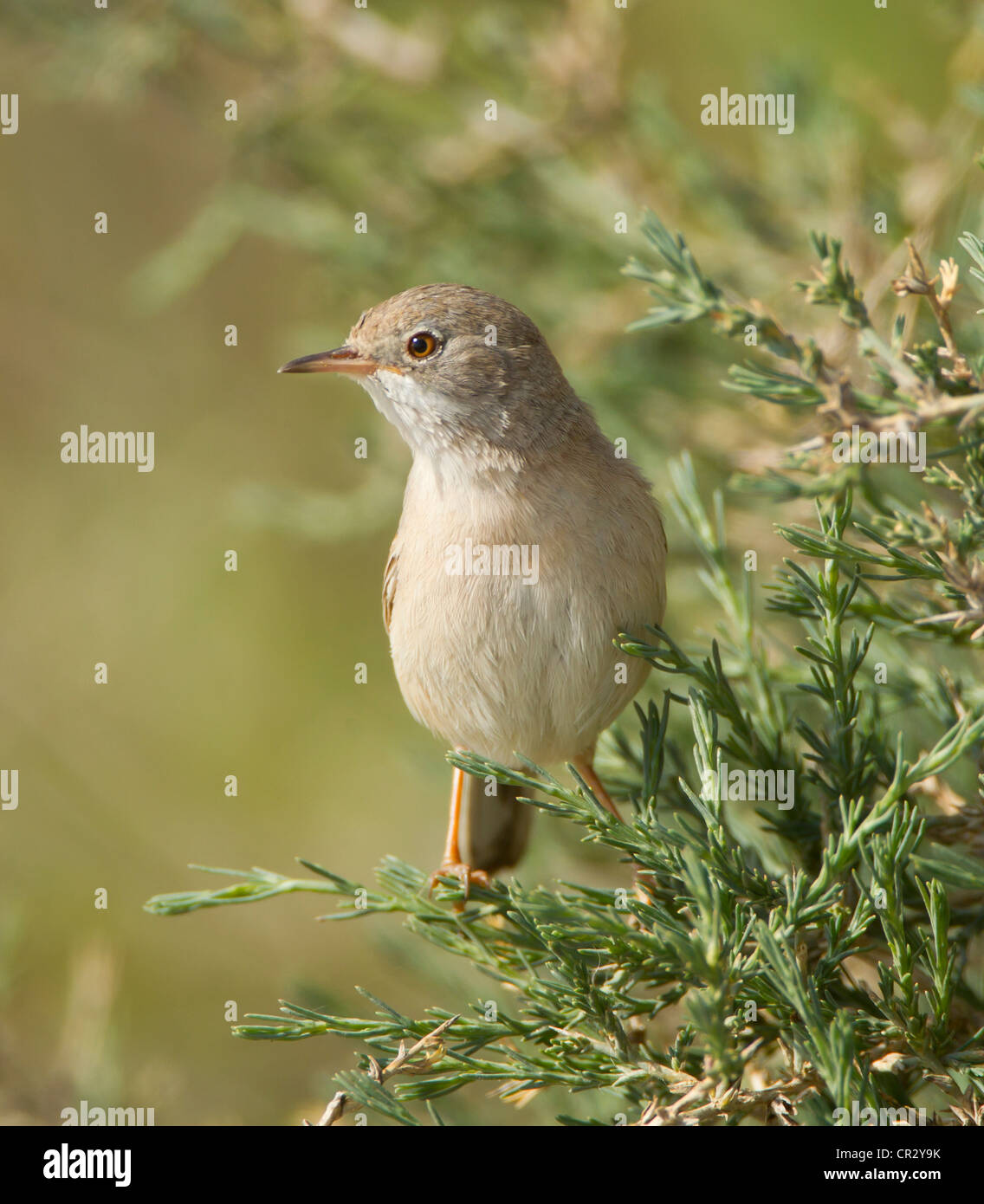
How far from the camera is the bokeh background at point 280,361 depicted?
3.59m

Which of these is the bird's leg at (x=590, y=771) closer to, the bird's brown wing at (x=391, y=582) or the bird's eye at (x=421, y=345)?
the bird's brown wing at (x=391, y=582)

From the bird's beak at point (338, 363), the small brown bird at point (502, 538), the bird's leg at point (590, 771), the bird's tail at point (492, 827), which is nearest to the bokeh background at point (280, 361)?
the bird's tail at point (492, 827)

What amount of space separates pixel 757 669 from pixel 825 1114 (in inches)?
37.2

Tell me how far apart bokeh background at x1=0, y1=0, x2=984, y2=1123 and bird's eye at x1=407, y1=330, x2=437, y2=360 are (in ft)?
2.75

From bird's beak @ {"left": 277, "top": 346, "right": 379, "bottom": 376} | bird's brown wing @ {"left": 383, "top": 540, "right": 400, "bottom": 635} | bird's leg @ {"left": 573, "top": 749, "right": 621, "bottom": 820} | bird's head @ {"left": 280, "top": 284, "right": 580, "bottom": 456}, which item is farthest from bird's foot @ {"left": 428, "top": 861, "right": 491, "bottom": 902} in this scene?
bird's beak @ {"left": 277, "top": 346, "right": 379, "bottom": 376}

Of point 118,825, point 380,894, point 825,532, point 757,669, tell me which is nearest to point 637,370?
point 757,669

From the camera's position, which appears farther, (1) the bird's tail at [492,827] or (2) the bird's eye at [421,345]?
(1) the bird's tail at [492,827]

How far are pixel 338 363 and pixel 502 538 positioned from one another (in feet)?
2.24

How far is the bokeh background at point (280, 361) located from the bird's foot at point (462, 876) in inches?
10.7

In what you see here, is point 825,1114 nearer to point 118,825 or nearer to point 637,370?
point 637,370

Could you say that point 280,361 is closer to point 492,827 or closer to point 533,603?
point 492,827

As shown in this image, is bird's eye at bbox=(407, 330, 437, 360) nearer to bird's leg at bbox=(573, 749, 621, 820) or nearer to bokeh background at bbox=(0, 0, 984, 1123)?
bokeh background at bbox=(0, 0, 984, 1123)

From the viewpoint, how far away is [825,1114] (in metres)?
1.71

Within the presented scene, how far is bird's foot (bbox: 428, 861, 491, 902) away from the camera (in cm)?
244
